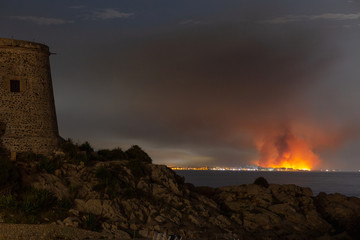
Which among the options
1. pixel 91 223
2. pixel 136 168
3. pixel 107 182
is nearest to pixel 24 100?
pixel 107 182

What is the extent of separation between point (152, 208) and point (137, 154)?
11.6 m

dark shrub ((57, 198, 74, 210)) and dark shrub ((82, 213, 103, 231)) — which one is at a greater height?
dark shrub ((57, 198, 74, 210))

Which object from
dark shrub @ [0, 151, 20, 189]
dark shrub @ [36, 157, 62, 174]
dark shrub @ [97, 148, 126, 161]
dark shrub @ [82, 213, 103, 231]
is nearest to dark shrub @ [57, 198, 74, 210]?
dark shrub @ [82, 213, 103, 231]

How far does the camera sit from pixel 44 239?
1062 inches

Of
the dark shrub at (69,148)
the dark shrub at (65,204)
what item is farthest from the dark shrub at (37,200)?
the dark shrub at (69,148)

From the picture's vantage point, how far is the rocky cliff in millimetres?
30536

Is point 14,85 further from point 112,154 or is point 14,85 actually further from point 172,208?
point 172,208

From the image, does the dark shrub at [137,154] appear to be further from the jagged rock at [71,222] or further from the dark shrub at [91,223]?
the jagged rock at [71,222]

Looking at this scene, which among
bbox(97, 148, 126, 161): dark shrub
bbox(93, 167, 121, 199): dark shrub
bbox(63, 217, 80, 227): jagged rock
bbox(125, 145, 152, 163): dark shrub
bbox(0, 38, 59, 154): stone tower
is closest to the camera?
bbox(63, 217, 80, 227): jagged rock

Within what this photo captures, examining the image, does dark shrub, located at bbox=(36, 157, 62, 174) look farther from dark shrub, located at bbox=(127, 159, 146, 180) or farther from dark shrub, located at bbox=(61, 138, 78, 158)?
dark shrub, located at bbox=(127, 159, 146, 180)

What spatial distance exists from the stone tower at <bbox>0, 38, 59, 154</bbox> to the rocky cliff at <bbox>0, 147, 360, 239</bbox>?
3.17 m

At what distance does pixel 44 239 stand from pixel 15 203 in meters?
4.23

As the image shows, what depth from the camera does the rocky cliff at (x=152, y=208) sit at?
30536 millimetres

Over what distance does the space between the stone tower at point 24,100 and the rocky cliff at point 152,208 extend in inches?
125
